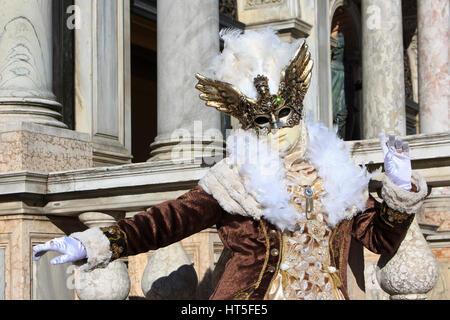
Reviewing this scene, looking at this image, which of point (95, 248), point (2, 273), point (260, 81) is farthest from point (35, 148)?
point (95, 248)

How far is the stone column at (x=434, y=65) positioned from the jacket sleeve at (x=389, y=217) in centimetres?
875

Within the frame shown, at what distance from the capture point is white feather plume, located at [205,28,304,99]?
4.21m

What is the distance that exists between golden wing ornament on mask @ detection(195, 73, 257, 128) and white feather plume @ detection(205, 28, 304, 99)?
0.13 feet

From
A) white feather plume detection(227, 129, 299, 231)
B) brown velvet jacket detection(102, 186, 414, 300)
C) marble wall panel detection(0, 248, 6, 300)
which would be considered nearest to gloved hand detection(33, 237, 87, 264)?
brown velvet jacket detection(102, 186, 414, 300)

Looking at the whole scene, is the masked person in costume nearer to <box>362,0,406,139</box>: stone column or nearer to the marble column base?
the marble column base

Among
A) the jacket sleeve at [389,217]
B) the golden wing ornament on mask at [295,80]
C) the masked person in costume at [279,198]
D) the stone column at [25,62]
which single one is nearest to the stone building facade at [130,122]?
the stone column at [25,62]

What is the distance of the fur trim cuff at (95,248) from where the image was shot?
375 cm

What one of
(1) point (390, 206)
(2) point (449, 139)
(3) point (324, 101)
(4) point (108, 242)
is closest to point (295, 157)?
(1) point (390, 206)

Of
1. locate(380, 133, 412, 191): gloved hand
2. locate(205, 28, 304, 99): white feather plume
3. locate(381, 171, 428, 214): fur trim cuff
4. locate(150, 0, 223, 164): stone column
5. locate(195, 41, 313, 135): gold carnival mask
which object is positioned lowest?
locate(381, 171, 428, 214): fur trim cuff

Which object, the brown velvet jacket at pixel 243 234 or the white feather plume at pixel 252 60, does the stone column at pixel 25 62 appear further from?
the brown velvet jacket at pixel 243 234

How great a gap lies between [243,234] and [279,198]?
23cm

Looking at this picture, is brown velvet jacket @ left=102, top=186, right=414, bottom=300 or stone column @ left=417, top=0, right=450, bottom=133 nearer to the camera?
brown velvet jacket @ left=102, top=186, right=414, bottom=300

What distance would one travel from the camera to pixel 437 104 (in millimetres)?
12844

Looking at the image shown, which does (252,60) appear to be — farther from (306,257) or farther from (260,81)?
(306,257)
